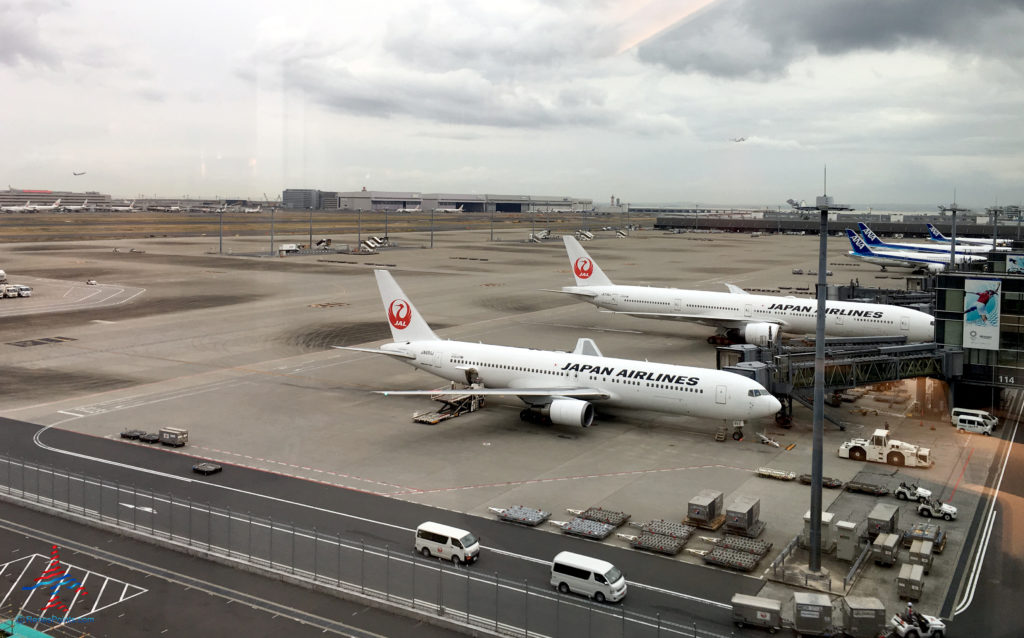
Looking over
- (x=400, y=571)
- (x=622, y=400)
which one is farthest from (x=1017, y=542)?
(x=400, y=571)

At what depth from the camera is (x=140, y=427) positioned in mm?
46531

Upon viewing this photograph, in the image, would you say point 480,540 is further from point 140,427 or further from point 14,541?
point 140,427

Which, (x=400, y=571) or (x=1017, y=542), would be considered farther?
(x=1017, y=542)

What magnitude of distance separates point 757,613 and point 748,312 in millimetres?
51980

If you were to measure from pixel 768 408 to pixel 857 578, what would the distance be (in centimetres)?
1577

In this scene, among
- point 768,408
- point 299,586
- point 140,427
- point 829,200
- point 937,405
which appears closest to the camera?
point 829,200

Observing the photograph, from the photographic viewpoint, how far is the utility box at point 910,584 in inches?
1038

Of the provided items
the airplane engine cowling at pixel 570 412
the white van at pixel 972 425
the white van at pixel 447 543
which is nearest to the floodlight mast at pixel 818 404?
the white van at pixel 447 543

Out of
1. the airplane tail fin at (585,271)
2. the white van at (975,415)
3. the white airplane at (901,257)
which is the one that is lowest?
the white van at (975,415)

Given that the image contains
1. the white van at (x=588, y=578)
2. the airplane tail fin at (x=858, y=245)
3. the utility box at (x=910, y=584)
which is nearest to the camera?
the white van at (x=588, y=578)

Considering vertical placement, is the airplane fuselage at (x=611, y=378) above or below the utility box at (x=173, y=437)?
above

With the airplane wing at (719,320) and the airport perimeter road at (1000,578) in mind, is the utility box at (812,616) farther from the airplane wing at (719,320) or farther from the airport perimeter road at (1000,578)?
the airplane wing at (719,320)

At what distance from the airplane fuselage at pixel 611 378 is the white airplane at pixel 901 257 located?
96027 mm

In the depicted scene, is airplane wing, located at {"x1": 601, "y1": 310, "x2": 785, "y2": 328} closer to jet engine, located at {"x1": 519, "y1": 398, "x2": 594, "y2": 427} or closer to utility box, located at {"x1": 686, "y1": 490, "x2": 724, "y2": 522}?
jet engine, located at {"x1": 519, "y1": 398, "x2": 594, "y2": 427}
